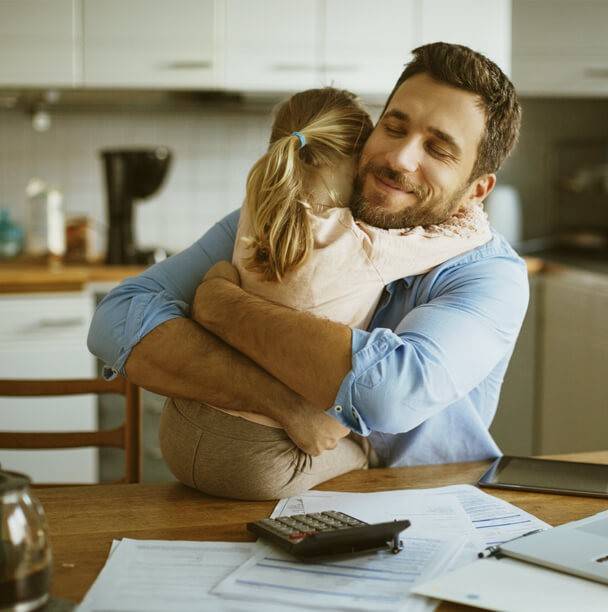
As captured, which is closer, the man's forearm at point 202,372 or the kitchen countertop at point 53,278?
the man's forearm at point 202,372

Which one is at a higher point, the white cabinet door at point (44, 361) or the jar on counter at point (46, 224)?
the jar on counter at point (46, 224)

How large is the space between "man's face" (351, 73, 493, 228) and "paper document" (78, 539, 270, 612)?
59 cm

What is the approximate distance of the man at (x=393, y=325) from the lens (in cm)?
120

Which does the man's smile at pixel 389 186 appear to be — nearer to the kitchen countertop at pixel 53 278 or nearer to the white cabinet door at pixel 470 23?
the kitchen countertop at pixel 53 278

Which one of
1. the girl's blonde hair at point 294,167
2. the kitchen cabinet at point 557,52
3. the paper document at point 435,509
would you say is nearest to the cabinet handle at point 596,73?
the kitchen cabinet at point 557,52

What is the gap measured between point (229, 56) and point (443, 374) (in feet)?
7.82

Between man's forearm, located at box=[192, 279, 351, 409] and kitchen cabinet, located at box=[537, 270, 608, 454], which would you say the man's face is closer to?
man's forearm, located at box=[192, 279, 351, 409]

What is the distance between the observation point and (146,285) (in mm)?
1477

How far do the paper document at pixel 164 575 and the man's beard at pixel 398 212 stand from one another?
1.87ft

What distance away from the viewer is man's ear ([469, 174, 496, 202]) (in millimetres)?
1557

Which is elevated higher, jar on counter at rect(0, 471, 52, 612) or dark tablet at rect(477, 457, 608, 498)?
jar on counter at rect(0, 471, 52, 612)

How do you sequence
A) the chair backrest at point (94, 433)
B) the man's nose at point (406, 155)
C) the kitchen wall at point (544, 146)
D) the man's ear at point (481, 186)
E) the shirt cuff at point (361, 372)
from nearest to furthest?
1. the shirt cuff at point (361, 372)
2. the man's nose at point (406, 155)
3. the man's ear at point (481, 186)
4. the chair backrest at point (94, 433)
5. the kitchen wall at point (544, 146)

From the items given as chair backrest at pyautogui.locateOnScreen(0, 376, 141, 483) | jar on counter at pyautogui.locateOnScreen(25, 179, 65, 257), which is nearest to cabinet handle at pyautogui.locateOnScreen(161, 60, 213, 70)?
jar on counter at pyautogui.locateOnScreen(25, 179, 65, 257)

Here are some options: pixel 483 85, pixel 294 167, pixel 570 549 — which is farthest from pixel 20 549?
pixel 483 85
